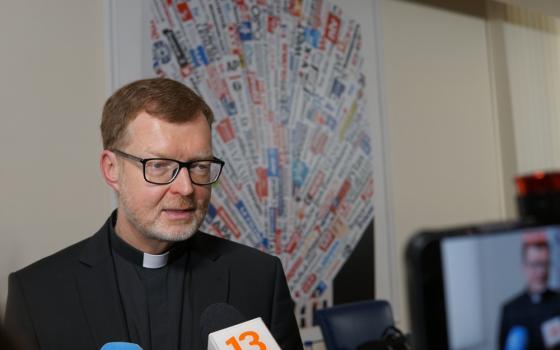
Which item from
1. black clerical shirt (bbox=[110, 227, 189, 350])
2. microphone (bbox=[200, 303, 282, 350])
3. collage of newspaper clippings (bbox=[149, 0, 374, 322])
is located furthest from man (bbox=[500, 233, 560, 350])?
collage of newspaper clippings (bbox=[149, 0, 374, 322])

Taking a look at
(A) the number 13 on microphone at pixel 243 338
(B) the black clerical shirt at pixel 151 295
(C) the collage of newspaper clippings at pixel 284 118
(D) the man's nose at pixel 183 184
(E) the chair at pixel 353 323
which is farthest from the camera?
(C) the collage of newspaper clippings at pixel 284 118

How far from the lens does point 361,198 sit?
12.5 feet

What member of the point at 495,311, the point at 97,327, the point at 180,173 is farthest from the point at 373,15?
the point at 495,311

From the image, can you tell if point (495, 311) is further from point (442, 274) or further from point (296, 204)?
point (296, 204)

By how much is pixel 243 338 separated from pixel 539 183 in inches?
29.4

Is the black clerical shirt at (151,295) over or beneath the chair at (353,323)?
over

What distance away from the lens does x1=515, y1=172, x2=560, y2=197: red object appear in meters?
0.57

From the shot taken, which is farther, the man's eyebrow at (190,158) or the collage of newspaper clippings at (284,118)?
the collage of newspaper clippings at (284,118)

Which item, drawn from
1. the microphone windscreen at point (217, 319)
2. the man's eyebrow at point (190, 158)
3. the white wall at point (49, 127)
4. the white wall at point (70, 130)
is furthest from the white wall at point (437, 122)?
the microphone windscreen at point (217, 319)

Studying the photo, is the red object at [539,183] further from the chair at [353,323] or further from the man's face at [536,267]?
the chair at [353,323]

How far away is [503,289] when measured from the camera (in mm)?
537

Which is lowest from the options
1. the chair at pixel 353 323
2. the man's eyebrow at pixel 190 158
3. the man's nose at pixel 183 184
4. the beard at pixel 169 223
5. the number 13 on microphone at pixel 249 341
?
the chair at pixel 353 323

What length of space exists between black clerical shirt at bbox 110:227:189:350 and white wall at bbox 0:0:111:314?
27.4 inches

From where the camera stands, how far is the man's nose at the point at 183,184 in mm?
1768
